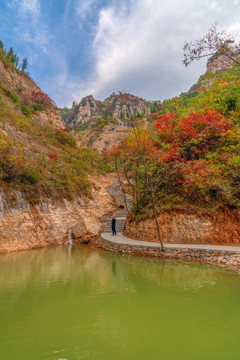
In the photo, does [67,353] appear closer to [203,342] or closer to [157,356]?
[157,356]

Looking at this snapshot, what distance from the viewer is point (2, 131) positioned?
47.1 ft

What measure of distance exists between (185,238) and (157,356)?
8153 millimetres

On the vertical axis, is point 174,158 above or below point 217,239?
above

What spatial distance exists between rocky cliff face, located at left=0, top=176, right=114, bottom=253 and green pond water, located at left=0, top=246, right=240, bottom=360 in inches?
142

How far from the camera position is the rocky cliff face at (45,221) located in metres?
11.2

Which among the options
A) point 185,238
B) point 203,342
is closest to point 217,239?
point 185,238

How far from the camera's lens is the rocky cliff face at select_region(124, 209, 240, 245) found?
10.0 meters

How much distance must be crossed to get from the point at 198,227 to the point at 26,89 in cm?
2760

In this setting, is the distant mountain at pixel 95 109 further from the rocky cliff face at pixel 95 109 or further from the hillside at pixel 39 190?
the hillside at pixel 39 190

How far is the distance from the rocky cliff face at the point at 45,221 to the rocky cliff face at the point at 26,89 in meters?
14.5

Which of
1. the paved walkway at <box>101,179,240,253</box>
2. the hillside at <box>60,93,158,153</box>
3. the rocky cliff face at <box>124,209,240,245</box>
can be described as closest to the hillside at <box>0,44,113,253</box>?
the paved walkway at <box>101,179,240,253</box>

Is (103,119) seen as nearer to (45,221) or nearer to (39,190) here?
(39,190)

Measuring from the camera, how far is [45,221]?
44.0ft

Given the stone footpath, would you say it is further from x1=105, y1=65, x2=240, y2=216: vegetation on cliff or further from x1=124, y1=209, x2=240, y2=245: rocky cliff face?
x1=105, y1=65, x2=240, y2=216: vegetation on cliff
